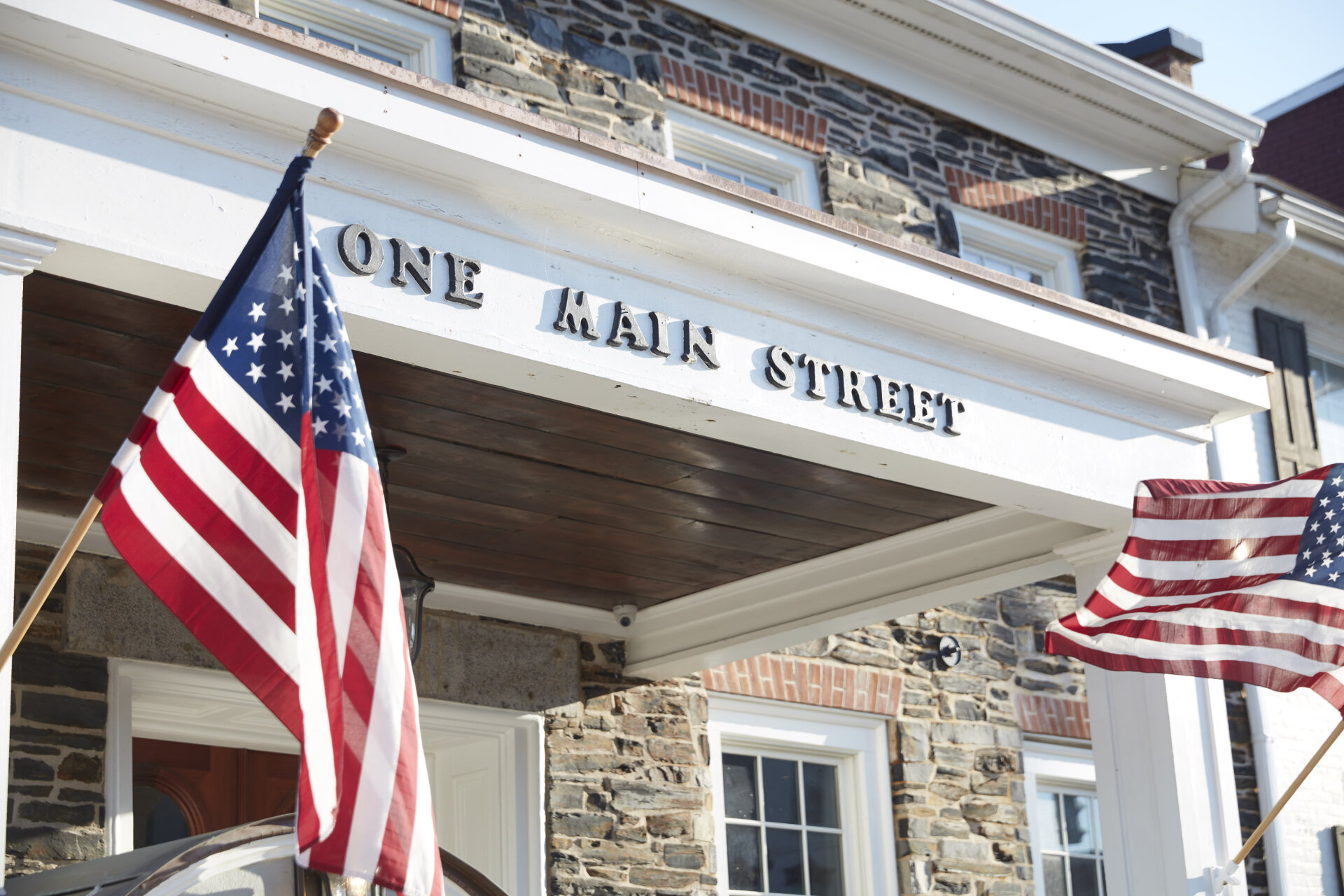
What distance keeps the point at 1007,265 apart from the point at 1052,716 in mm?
2858

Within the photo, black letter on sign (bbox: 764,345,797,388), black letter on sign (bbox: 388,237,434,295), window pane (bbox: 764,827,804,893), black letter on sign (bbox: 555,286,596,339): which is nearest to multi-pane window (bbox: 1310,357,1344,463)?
window pane (bbox: 764,827,804,893)

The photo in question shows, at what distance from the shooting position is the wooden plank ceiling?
456 centimetres

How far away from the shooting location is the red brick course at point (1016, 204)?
9398mm

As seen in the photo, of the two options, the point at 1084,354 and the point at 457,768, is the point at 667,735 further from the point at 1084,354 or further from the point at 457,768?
the point at 1084,354

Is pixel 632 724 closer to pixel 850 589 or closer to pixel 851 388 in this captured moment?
pixel 850 589

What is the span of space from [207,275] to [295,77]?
585 millimetres

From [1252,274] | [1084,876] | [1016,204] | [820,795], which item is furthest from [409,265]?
[1252,274]

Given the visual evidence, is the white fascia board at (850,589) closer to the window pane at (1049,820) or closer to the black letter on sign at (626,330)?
the black letter on sign at (626,330)

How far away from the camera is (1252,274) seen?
33.2 feet

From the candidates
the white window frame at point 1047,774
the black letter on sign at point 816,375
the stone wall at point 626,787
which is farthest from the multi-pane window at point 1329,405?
the black letter on sign at point 816,375

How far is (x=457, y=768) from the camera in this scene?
296 inches

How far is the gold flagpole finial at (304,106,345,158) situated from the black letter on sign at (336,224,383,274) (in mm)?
800

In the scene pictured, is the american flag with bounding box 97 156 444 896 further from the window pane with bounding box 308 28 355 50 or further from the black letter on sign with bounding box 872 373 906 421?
the window pane with bounding box 308 28 355 50

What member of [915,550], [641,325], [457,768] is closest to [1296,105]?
[915,550]
